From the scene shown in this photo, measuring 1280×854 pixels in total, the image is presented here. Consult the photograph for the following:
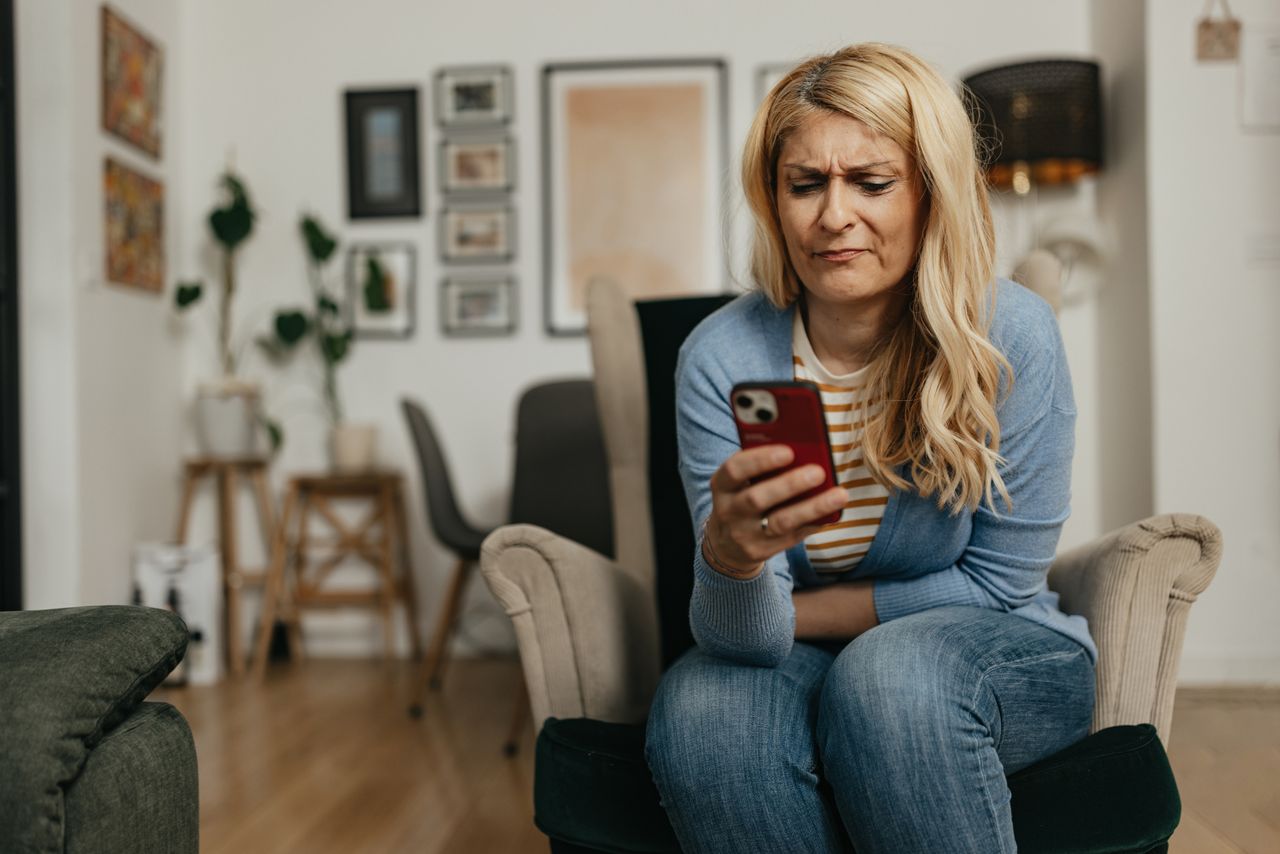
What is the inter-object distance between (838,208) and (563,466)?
1.86 m

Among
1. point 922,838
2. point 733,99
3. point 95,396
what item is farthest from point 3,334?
point 922,838

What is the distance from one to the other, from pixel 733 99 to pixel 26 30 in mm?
2035

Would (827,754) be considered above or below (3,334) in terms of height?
below

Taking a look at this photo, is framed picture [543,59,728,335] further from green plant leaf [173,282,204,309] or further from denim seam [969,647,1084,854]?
denim seam [969,647,1084,854]

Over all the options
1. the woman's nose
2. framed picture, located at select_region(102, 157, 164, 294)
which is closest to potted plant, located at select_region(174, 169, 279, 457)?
framed picture, located at select_region(102, 157, 164, 294)

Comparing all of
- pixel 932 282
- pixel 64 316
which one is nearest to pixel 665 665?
pixel 932 282

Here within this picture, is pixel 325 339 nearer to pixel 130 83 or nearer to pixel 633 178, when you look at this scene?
pixel 130 83

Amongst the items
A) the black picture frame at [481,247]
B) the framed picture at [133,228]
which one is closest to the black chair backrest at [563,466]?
the black picture frame at [481,247]

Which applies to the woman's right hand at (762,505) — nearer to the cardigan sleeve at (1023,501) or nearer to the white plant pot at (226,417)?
the cardigan sleeve at (1023,501)

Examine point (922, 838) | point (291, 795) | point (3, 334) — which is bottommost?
point (291, 795)

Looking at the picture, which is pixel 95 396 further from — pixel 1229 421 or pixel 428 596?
pixel 1229 421

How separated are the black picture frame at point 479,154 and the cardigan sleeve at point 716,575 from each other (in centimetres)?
243

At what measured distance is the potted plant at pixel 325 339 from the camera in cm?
340

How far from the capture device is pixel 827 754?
102cm
